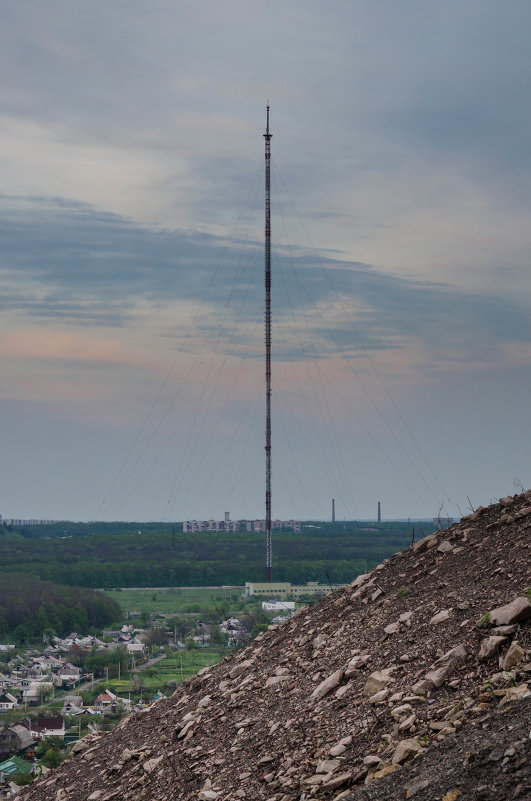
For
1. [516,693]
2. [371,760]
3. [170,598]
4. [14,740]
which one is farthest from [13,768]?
[170,598]

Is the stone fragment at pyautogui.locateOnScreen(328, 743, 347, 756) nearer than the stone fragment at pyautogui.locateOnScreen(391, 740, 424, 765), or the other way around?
the stone fragment at pyautogui.locateOnScreen(391, 740, 424, 765)

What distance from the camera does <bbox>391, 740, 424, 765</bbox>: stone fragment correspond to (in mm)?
8219

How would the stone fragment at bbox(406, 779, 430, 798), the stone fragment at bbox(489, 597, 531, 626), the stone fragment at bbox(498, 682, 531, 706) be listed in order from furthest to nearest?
1. the stone fragment at bbox(489, 597, 531, 626)
2. the stone fragment at bbox(498, 682, 531, 706)
3. the stone fragment at bbox(406, 779, 430, 798)

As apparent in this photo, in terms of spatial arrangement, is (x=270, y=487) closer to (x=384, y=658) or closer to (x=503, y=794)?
(x=384, y=658)

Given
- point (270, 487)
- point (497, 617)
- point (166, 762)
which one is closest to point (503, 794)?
point (497, 617)

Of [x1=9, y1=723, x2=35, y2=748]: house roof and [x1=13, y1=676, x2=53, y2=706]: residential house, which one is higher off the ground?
[x1=9, y1=723, x2=35, y2=748]: house roof

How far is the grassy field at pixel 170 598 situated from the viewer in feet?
310

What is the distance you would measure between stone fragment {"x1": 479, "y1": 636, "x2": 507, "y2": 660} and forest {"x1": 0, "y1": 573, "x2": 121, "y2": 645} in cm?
→ 9346

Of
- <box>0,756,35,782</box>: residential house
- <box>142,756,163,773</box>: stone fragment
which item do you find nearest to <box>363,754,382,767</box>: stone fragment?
<box>142,756,163,773</box>: stone fragment

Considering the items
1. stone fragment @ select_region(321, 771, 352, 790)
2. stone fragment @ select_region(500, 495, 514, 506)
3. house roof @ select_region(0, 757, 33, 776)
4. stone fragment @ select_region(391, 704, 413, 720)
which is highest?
stone fragment @ select_region(500, 495, 514, 506)

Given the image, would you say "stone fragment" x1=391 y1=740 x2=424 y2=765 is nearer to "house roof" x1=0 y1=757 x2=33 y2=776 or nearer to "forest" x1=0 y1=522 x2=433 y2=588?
"house roof" x1=0 y1=757 x2=33 y2=776

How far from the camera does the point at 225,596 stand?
92.0 meters

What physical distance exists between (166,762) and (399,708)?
136 inches

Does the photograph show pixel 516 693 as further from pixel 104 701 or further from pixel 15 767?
pixel 104 701
